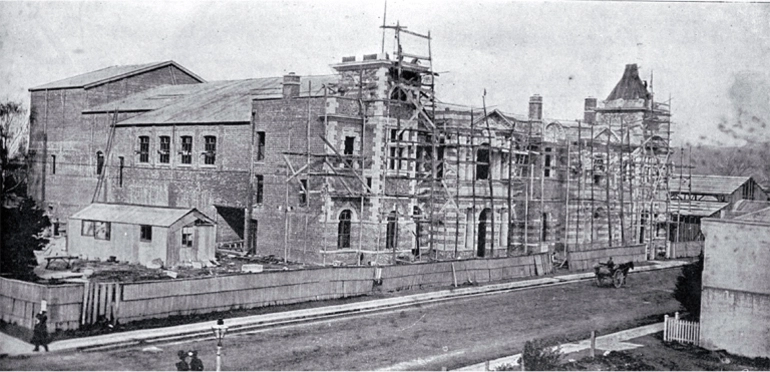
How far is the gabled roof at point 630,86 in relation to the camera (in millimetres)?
52938

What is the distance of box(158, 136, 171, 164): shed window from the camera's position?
42.0 metres

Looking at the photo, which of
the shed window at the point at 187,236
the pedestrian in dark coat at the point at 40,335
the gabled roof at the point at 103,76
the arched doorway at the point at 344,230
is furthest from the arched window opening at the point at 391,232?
the gabled roof at the point at 103,76

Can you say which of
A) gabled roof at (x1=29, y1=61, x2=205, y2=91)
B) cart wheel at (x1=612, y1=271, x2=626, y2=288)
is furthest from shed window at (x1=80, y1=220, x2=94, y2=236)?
cart wheel at (x1=612, y1=271, x2=626, y2=288)

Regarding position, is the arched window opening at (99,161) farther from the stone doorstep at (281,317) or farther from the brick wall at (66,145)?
the stone doorstep at (281,317)

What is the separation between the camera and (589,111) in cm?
5284

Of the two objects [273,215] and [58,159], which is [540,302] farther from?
[58,159]

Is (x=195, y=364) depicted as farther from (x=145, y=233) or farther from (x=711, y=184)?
(x=711, y=184)

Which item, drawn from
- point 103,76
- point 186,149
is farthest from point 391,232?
point 103,76

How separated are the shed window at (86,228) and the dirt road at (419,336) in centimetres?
1659

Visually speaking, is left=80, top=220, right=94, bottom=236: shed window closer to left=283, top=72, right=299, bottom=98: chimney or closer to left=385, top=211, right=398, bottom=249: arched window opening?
left=283, top=72, right=299, bottom=98: chimney

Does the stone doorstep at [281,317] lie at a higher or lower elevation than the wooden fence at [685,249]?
lower

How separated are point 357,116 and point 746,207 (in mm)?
17370

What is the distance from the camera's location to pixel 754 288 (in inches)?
818

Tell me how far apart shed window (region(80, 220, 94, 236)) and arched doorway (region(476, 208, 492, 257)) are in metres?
19.9
